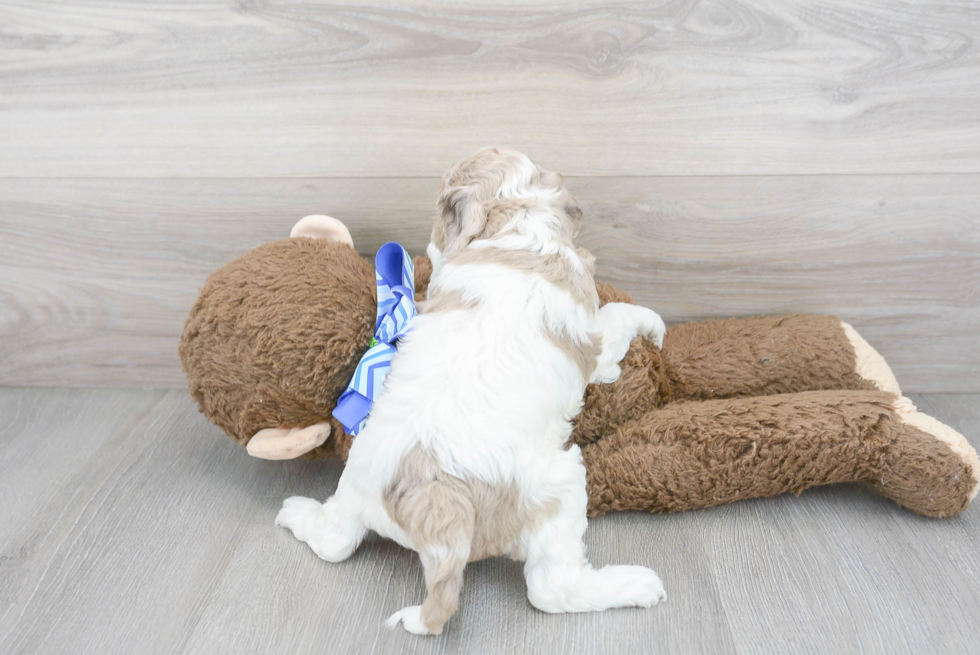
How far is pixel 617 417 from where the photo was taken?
58.0 inches

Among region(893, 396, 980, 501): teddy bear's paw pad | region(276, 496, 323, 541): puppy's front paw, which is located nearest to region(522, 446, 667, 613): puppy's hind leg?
region(276, 496, 323, 541): puppy's front paw

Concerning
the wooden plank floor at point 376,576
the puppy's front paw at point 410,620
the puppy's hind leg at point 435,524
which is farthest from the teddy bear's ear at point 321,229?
the puppy's front paw at point 410,620

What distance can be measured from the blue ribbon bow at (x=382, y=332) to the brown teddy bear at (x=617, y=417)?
0.24 ft

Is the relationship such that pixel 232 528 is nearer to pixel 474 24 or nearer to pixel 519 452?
pixel 519 452

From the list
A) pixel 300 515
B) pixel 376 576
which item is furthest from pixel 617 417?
pixel 300 515

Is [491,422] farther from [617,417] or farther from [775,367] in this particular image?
[775,367]

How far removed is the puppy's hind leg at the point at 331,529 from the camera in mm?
1284

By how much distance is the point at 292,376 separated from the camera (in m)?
1.32

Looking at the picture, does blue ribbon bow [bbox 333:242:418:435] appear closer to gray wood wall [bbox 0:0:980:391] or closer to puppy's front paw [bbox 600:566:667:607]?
gray wood wall [bbox 0:0:980:391]

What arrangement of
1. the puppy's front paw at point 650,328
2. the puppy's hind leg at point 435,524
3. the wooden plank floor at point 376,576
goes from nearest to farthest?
the puppy's hind leg at point 435,524
the wooden plank floor at point 376,576
the puppy's front paw at point 650,328

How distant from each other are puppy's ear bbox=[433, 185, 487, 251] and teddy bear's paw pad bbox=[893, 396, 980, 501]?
929mm

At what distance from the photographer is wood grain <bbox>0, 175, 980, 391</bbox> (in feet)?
5.38

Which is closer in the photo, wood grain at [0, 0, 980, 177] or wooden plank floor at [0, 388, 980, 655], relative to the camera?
wooden plank floor at [0, 388, 980, 655]

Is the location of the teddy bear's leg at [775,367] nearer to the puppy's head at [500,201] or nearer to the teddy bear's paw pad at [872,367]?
the teddy bear's paw pad at [872,367]
